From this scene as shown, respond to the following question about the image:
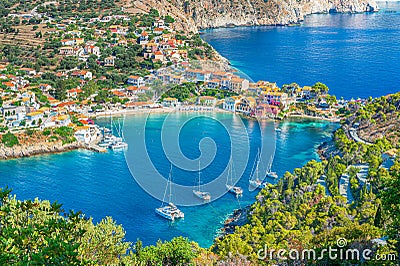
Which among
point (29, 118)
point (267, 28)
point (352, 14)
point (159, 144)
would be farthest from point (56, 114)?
point (352, 14)

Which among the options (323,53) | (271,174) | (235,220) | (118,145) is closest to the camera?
(235,220)

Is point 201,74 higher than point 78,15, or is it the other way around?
point 78,15

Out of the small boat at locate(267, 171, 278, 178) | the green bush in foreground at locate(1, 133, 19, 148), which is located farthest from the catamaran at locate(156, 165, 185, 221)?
the green bush in foreground at locate(1, 133, 19, 148)

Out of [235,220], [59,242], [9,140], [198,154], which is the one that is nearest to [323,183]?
[235,220]

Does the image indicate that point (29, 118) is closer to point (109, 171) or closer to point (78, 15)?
point (109, 171)

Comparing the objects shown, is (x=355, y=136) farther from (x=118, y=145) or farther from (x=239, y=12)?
(x=239, y=12)

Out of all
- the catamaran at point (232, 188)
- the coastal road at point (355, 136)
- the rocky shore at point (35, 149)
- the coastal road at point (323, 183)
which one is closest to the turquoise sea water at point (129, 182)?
the catamaran at point (232, 188)
